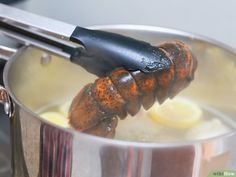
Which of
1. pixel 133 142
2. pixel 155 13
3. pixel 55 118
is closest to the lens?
pixel 133 142

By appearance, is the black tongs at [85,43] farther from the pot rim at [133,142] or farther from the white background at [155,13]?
the white background at [155,13]

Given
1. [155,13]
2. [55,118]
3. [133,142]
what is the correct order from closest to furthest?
[133,142] < [55,118] < [155,13]

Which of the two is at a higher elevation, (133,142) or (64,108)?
(133,142)

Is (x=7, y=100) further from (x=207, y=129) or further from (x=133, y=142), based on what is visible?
(x=207, y=129)

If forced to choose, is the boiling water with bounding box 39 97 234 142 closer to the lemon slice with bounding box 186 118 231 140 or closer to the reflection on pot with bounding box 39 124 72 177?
the lemon slice with bounding box 186 118 231 140

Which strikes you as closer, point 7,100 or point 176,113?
point 7,100

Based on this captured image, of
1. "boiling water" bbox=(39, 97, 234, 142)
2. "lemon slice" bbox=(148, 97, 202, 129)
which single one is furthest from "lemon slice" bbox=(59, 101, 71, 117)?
"lemon slice" bbox=(148, 97, 202, 129)

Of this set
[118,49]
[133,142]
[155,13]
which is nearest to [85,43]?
[118,49]
